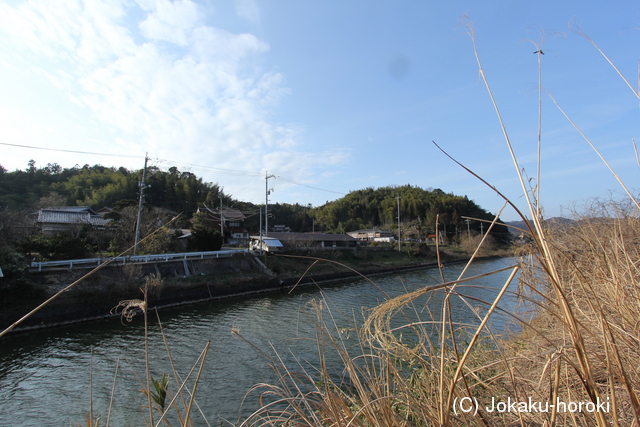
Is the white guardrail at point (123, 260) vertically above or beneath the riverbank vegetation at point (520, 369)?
beneath

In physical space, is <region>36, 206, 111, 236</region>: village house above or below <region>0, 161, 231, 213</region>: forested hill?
below

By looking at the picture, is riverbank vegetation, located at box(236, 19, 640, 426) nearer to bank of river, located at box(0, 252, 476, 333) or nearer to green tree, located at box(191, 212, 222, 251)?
bank of river, located at box(0, 252, 476, 333)

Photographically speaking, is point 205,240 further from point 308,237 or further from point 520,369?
point 520,369

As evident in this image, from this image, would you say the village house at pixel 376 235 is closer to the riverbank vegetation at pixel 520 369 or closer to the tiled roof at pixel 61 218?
the tiled roof at pixel 61 218

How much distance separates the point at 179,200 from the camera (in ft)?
142

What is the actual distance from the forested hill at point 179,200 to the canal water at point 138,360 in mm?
13861

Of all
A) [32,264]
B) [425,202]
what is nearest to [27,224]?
[32,264]

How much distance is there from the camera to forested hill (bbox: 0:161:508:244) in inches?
1400

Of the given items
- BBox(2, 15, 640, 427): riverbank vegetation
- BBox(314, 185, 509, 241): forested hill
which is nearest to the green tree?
BBox(2, 15, 640, 427): riverbank vegetation

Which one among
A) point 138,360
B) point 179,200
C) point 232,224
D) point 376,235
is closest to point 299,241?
point 232,224

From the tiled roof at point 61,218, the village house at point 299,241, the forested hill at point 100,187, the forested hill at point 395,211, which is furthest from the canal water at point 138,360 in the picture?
the forested hill at point 395,211

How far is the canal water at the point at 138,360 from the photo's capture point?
5.65 meters

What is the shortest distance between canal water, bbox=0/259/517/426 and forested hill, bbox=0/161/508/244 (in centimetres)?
1386

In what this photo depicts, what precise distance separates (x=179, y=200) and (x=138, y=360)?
126 feet
